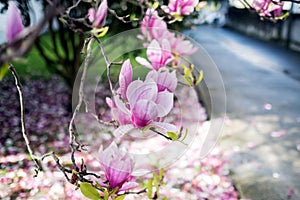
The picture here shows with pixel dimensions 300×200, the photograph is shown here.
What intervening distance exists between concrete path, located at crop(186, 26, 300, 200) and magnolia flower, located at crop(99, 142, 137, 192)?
1544mm

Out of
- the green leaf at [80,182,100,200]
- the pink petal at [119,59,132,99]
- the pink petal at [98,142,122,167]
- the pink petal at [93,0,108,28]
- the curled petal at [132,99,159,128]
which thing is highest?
the pink petal at [93,0,108,28]

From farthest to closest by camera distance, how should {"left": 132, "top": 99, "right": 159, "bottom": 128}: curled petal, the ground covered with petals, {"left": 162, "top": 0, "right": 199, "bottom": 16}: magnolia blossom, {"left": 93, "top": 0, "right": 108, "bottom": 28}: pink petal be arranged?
the ground covered with petals → {"left": 162, "top": 0, "right": 199, "bottom": 16}: magnolia blossom → {"left": 93, "top": 0, "right": 108, "bottom": 28}: pink petal → {"left": 132, "top": 99, "right": 159, "bottom": 128}: curled petal

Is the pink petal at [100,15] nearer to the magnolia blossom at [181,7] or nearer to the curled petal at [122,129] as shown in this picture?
the curled petal at [122,129]

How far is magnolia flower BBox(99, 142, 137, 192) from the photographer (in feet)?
1.92

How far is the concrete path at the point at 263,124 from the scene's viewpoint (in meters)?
2.16

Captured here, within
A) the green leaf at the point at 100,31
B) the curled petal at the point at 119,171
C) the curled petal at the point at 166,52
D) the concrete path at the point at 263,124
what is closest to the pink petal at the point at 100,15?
the green leaf at the point at 100,31

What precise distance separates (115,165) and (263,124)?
2.64 meters

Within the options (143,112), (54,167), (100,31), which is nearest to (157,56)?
(100,31)

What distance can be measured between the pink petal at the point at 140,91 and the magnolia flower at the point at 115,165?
0.25 feet

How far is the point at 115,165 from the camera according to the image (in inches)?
23.3

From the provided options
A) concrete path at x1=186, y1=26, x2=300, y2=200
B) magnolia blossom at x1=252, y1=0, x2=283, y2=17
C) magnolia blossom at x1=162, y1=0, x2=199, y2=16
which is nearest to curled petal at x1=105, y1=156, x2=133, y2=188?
magnolia blossom at x1=162, y1=0, x2=199, y2=16

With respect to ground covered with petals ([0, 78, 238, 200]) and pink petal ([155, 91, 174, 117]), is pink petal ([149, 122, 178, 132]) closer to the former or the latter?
pink petal ([155, 91, 174, 117])

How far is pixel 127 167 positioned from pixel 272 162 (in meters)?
1.97

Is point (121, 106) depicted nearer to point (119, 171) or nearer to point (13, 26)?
point (119, 171)
